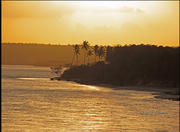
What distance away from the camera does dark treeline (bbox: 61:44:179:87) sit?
149 m

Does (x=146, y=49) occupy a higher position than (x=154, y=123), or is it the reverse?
(x=146, y=49)

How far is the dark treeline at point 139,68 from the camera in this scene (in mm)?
148750

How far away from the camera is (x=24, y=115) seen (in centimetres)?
5475

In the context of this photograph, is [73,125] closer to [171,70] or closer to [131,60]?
[171,70]

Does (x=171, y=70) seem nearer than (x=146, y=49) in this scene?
Yes

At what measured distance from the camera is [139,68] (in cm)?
15900

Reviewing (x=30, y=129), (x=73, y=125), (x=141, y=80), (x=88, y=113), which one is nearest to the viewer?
(x=30, y=129)

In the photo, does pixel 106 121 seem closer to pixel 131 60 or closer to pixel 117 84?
pixel 117 84

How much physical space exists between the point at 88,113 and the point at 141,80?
9033 cm

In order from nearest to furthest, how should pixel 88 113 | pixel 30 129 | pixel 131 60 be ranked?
1. pixel 30 129
2. pixel 88 113
3. pixel 131 60

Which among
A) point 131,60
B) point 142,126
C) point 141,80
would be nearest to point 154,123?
point 142,126

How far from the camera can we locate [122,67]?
167125mm

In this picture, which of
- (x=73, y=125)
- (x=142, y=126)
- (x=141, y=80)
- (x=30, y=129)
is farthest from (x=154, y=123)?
(x=141, y=80)

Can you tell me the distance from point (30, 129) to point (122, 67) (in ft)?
415
